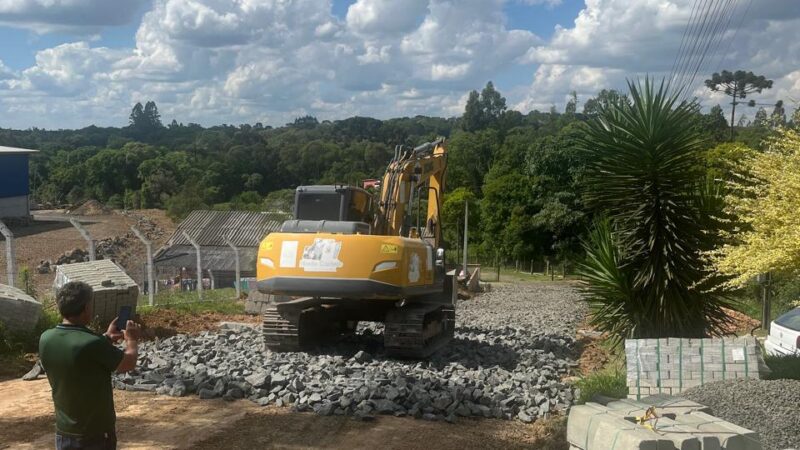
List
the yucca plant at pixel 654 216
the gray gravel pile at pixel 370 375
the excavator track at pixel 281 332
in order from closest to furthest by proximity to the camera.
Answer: the gray gravel pile at pixel 370 375
the yucca plant at pixel 654 216
the excavator track at pixel 281 332

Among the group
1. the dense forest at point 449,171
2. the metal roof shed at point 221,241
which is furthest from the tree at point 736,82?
the metal roof shed at point 221,241

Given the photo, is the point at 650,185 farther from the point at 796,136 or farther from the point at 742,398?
the point at 742,398

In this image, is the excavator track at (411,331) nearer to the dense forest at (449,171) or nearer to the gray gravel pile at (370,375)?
the gray gravel pile at (370,375)

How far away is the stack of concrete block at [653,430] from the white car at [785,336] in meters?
5.47

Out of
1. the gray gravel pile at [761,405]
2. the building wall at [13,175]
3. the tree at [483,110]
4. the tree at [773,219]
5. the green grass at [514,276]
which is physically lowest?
the green grass at [514,276]

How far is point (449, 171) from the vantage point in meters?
72.1

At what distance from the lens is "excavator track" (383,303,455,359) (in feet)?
40.1

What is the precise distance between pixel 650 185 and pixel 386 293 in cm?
390

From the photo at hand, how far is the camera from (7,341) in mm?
11531

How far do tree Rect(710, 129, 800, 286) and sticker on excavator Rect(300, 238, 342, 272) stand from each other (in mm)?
5387

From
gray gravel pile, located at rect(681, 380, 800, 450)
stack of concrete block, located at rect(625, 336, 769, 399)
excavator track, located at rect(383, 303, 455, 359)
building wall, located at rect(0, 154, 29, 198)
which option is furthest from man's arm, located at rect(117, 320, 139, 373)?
building wall, located at rect(0, 154, 29, 198)

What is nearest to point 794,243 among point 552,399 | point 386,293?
point 552,399

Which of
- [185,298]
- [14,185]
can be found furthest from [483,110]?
[185,298]

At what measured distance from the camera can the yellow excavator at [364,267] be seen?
11.7m
